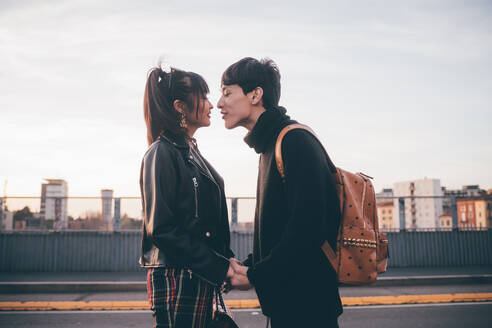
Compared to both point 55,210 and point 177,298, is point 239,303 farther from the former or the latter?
point 55,210

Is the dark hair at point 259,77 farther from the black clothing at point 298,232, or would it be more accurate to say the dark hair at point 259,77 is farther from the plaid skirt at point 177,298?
the plaid skirt at point 177,298

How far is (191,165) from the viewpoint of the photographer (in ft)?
7.59

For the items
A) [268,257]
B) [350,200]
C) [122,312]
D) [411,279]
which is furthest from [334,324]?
[411,279]

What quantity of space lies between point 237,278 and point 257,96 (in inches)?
40.2

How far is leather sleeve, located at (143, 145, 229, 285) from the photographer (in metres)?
2.03

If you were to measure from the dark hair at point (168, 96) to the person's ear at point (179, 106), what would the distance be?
2 cm

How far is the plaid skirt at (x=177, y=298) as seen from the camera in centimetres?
203

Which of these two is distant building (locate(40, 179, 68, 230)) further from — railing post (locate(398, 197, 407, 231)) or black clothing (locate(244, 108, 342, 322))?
black clothing (locate(244, 108, 342, 322))

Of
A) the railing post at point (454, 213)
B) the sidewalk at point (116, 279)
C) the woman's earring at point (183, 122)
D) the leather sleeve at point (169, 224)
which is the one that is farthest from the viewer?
the railing post at point (454, 213)

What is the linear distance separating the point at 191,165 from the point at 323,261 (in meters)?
0.94

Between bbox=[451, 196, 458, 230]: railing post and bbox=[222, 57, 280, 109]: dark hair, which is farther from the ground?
bbox=[222, 57, 280, 109]: dark hair

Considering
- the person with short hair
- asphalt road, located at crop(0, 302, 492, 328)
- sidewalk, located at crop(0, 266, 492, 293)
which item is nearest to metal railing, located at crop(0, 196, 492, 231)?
sidewalk, located at crop(0, 266, 492, 293)

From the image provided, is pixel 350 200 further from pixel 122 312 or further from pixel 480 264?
pixel 480 264

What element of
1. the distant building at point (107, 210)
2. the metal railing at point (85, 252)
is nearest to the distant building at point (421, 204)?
the metal railing at point (85, 252)
